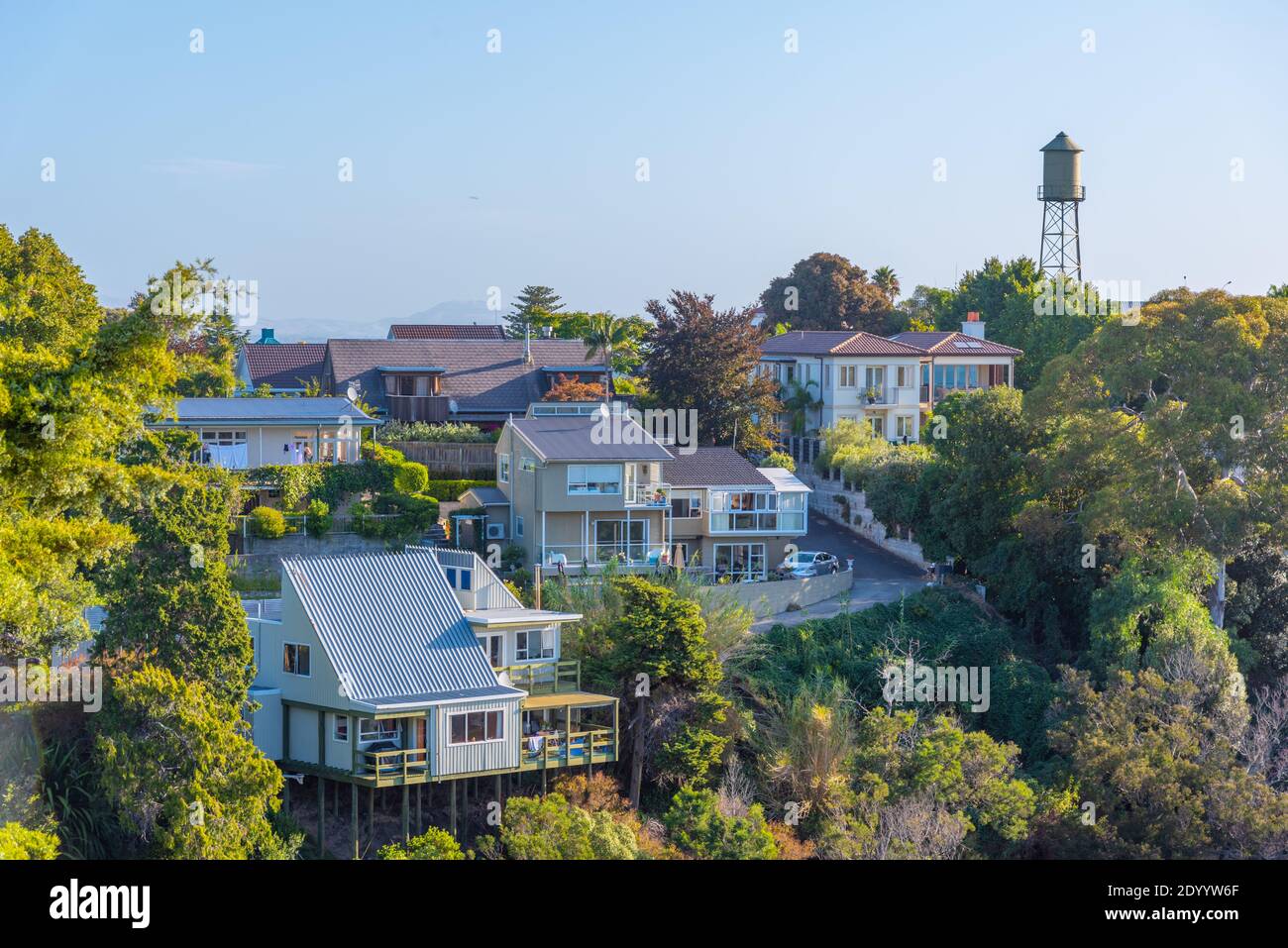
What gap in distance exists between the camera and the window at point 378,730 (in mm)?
27859

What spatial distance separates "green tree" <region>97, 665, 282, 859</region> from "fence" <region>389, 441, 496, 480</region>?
19798 millimetres

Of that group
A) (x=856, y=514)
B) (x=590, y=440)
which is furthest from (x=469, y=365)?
(x=856, y=514)

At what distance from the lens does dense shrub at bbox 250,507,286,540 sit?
125 ft

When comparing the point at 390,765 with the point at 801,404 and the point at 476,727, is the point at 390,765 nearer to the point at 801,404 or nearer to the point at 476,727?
the point at 476,727

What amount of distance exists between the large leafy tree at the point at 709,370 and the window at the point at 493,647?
20.0 m

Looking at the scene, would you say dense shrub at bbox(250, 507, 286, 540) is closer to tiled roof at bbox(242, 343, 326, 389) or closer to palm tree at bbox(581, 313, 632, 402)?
palm tree at bbox(581, 313, 632, 402)

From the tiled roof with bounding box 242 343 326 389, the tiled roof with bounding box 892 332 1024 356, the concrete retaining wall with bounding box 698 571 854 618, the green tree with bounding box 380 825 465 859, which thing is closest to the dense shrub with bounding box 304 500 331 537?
the concrete retaining wall with bounding box 698 571 854 618

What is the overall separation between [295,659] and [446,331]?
46.0 meters

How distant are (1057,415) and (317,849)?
74.4ft

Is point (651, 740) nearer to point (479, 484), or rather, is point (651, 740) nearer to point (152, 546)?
point (152, 546)

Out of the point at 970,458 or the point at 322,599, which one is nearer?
the point at 322,599

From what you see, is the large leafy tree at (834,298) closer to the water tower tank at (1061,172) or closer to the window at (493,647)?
the water tower tank at (1061,172)
